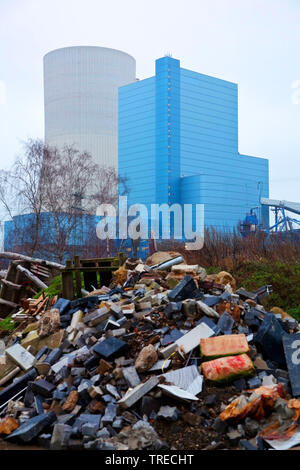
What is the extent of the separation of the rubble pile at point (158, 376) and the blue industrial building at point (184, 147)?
153 ft

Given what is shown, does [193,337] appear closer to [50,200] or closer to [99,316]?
[99,316]

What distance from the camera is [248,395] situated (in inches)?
183

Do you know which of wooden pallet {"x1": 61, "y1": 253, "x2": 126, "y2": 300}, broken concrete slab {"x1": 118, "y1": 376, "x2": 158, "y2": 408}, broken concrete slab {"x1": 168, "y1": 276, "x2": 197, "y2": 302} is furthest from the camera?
wooden pallet {"x1": 61, "y1": 253, "x2": 126, "y2": 300}

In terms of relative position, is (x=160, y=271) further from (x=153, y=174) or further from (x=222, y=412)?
(x=153, y=174)

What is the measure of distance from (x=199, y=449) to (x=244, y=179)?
6110 cm

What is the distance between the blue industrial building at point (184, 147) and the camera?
54156 millimetres

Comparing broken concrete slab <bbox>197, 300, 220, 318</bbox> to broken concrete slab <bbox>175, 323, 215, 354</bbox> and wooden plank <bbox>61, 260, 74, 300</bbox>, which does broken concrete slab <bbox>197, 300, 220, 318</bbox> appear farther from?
wooden plank <bbox>61, 260, 74, 300</bbox>

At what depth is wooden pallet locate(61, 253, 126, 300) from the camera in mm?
9008

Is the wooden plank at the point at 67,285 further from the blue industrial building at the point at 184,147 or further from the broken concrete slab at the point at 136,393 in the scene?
the blue industrial building at the point at 184,147

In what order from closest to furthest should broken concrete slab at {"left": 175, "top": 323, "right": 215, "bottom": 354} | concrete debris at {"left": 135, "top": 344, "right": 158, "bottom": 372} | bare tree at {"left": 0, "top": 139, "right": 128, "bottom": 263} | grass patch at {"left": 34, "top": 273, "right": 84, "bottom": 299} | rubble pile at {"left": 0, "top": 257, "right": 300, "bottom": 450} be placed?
rubble pile at {"left": 0, "top": 257, "right": 300, "bottom": 450}
concrete debris at {"left": 135, "top": 344, "right": 158, "bottom": 372}
broken concrete slab at {"left": 175, "top": 323, "right": 215, "bottom": 354}
grass patch at {"left": 34, "top": 273, "right": 84, "bottom": 299}
bare tree at {"left": 0, "top": 139, "right": 128, "bottom": 263}

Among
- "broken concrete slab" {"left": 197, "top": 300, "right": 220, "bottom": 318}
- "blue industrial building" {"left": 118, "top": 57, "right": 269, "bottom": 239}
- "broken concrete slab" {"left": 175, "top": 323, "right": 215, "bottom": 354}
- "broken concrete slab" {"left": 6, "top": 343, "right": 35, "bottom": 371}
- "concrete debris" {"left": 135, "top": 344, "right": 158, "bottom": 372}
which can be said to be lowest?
"broken concrete slab" {"left": 6, "top": 343, "right": 35, "bottom": 371}

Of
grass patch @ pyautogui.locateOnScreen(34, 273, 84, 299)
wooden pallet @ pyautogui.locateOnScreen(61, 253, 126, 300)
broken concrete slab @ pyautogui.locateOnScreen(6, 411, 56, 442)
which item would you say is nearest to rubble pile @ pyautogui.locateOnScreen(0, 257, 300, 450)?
broken concrete slab @ pyautogui.locateOnScreen(6, 411, 56, 442)

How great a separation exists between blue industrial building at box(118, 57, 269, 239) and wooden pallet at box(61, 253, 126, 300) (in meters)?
43.4
